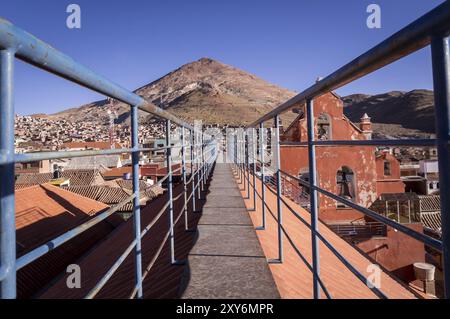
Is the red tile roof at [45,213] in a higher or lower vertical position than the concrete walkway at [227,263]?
lower

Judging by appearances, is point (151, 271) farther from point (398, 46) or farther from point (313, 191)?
point (398, 46)

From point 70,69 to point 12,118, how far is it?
278 mm

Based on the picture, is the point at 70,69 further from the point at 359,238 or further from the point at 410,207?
the point at 410,207

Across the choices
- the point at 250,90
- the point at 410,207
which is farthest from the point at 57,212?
the point at 250,90

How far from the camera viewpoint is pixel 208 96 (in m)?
118

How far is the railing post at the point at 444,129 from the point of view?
0.70 m

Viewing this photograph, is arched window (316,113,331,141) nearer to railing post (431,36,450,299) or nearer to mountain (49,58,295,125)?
railing post (431,36,450,299)

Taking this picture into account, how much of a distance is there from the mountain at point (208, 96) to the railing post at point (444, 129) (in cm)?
7666

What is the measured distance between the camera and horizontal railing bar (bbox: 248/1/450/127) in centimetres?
72

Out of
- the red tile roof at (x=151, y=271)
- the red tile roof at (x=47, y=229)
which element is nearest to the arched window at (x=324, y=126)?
the red tile roof at (x=47, y=229)

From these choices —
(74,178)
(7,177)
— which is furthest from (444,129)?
(74,178)

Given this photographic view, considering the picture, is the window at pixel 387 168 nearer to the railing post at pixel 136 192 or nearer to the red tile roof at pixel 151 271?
the red tile roof at pixel 151 271

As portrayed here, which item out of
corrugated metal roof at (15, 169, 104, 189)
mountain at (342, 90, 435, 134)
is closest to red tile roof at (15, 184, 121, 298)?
corrugated metal roof at (15, 169, 104, 189)
